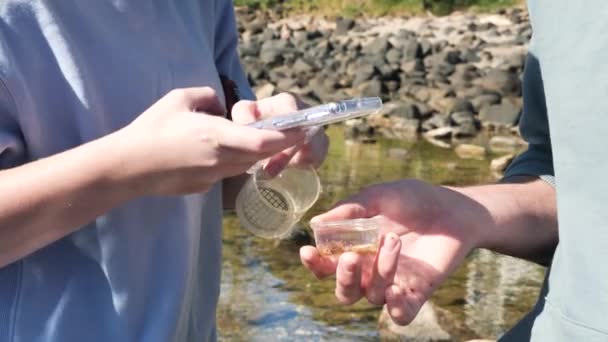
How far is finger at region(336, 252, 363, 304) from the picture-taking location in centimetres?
180

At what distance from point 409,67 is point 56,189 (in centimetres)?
1556

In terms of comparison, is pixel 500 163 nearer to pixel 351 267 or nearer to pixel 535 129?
pixel 535 129

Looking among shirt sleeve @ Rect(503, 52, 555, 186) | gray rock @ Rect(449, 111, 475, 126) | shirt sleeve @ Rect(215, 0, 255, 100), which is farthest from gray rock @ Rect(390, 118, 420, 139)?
shirt sleeve @ Rect(503, 52, 555, 186)

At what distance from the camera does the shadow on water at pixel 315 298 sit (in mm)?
6562

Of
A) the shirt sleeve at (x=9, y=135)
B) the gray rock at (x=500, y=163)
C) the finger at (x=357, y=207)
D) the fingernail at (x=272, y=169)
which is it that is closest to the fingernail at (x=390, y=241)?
the finger at (x=357, y=207)

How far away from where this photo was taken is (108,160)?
1.80 metres

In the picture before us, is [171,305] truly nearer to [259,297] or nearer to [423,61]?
[259,297]

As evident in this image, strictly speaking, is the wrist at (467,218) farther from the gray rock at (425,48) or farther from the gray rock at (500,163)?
the gray rock at (425,48)

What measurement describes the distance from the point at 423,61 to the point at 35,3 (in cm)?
1616

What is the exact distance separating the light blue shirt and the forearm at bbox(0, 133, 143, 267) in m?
Answer: 0.09

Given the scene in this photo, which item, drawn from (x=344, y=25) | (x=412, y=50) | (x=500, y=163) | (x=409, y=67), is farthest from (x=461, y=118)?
(x=344, y=25)

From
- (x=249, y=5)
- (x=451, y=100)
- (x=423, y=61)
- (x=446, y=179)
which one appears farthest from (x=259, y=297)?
(x=249, y=5)

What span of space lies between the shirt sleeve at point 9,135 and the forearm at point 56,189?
5 centimetres

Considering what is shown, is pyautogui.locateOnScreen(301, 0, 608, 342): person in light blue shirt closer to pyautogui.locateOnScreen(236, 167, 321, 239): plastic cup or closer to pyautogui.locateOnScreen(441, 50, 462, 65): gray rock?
pyautogui.locateOnScreen(236, 167, 321, 239): plastic cup
